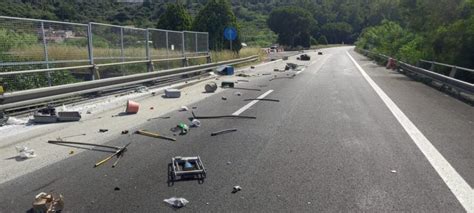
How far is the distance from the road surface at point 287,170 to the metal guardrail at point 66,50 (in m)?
4.50

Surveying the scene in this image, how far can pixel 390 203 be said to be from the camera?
14.1ft

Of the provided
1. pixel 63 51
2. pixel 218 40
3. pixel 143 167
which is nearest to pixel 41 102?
pixel 63 51

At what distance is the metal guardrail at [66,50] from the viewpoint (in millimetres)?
10320

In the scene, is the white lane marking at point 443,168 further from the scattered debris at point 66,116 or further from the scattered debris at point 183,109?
the scattered debris at point 66,116

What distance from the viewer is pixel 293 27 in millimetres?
121938

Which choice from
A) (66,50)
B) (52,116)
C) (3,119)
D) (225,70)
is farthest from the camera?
(225,70)

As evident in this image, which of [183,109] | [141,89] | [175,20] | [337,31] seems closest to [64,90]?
[183,109]

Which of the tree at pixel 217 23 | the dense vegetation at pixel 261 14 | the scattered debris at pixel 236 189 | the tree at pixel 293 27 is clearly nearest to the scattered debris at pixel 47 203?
the scattered debris at pixel 236 189

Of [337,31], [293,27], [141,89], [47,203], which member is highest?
[293,27]

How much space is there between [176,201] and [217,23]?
3423cm

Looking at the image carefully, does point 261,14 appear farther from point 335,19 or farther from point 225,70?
point 225,70

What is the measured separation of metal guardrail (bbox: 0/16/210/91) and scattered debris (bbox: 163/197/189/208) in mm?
6425

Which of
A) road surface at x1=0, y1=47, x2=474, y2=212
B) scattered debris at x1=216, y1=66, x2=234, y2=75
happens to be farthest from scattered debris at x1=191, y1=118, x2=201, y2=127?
scattered debris at x1=216, y1=66, x2=234, y2=75

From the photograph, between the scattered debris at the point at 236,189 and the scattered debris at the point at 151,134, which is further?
the scattered debris at the point at 151,134
